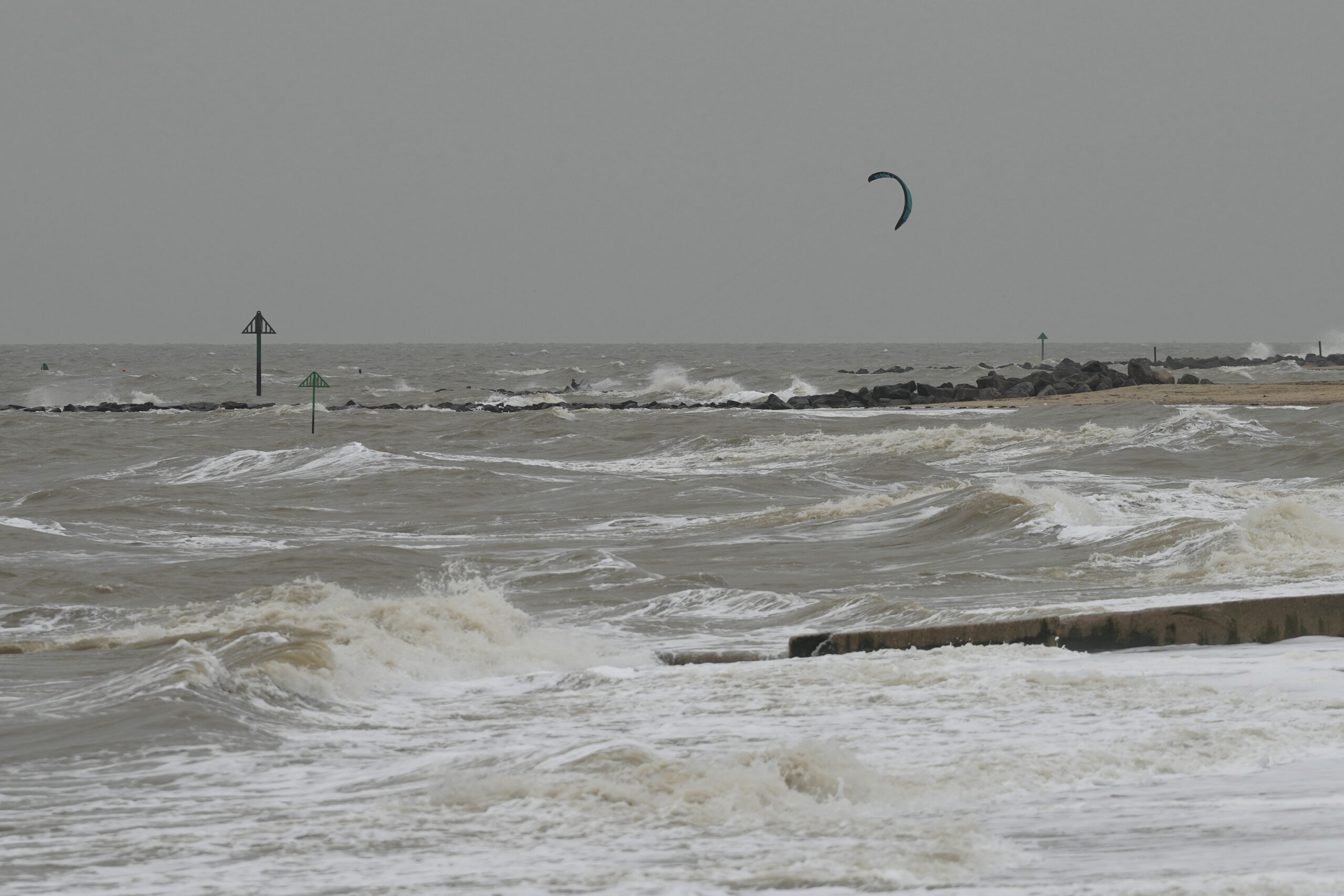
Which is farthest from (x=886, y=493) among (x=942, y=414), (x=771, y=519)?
(x=942, y=414)

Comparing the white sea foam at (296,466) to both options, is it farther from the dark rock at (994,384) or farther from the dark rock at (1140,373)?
the dark rock at (1140,373)

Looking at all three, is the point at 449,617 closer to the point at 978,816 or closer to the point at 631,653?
the point at 631,653

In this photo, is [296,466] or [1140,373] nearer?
[296,466]

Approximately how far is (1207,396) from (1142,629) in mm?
30878

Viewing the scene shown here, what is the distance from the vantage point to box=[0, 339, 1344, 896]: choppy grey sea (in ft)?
15.3

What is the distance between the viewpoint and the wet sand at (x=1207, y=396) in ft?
111

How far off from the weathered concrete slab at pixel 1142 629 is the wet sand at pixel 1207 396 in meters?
26.2

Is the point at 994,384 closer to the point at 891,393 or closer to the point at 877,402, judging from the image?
the point at 891,393

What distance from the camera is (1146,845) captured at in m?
4.54

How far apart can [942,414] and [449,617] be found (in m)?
26.4

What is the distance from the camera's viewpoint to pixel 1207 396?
1448 inches

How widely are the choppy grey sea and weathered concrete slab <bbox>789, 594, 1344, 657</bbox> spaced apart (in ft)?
0.53

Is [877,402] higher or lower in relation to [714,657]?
higher

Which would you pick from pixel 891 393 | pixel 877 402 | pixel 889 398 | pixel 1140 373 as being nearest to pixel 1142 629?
pixel 877 402
